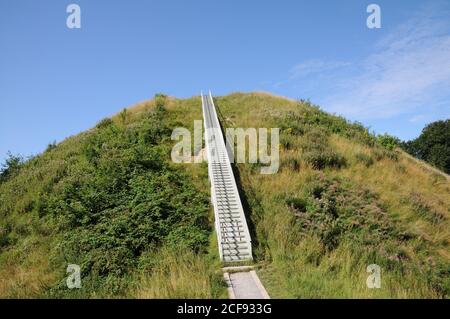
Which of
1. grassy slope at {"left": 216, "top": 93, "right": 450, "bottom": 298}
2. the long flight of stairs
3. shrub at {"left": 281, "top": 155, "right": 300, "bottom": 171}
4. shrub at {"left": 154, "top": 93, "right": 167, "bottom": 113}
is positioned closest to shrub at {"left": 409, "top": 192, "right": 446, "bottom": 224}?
grassy slope at {"left": 216, "top": 93, "right": 450, "bottom": 298}

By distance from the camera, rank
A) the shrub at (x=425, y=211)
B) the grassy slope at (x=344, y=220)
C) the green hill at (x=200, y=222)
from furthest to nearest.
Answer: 1. the shrub at (x=425, y=211)
2. the green hill at (x=200, y=222)
3. the grassy slope at (x=344, y=220)

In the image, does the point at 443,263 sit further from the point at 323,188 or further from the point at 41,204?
the point at 41,204

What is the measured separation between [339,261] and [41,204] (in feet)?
42.3

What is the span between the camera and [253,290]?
371 inches

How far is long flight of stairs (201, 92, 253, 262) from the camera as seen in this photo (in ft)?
38.4

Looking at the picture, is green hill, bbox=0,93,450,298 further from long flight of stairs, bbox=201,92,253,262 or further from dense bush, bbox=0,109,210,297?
long flight of stairs, bbox=201,92,253,262

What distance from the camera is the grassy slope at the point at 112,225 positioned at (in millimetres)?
10508

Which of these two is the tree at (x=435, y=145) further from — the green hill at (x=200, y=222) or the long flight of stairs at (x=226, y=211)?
the long flight of stairs at (x=226, y=211)

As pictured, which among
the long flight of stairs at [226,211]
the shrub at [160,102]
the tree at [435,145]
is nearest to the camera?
the long flight of stairs at [226,211]

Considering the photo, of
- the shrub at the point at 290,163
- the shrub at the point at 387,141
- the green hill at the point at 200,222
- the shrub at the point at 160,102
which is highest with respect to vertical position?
the shrub at the point at 160,102

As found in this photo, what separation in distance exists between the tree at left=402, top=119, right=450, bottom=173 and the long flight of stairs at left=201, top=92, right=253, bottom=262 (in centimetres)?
4853

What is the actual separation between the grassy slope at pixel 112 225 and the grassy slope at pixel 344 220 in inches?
81.8

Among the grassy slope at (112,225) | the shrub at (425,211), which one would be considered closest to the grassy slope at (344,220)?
the shrub at (425,211)
